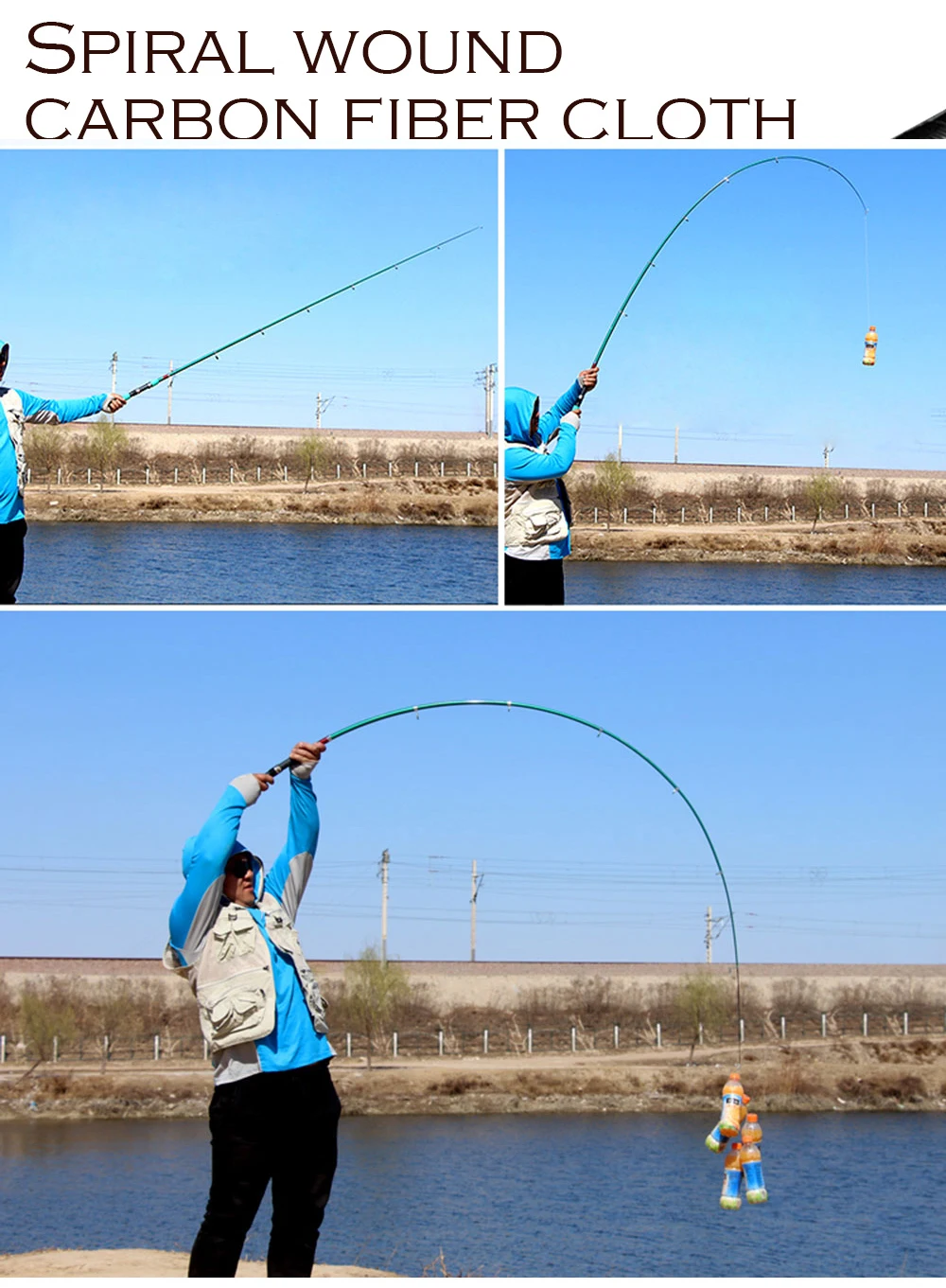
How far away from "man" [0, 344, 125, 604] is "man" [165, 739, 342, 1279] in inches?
108

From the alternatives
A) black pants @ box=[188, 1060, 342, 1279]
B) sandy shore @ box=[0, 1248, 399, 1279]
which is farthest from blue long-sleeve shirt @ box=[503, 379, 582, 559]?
sandy shore @ box=[0, 1248, 399, 1279]

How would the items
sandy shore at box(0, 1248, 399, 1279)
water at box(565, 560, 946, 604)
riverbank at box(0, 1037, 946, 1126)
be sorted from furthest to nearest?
1. riverbank at box(0, 1037, 946, 1126)
2. water at box(565, 560, 946, 604)
3. sandy shore at box(0, 1248, 399, 1279)

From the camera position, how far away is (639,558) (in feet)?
99.6

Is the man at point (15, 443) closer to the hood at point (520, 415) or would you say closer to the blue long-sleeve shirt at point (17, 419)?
the blue long-sleeve shirt at point (17, 419)

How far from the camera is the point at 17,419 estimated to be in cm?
738

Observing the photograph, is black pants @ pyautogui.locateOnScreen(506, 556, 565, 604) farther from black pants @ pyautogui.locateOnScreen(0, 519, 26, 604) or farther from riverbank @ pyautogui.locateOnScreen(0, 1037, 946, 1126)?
riverbank @ pyautogui.locateOnScreen(0, 1037, 946, 1126)

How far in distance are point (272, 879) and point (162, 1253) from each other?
2.58 metres

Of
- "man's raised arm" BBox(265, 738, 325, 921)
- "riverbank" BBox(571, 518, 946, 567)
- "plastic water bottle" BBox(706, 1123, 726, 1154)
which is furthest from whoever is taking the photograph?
"riverbank" BBox(571, 518, 946, 567)

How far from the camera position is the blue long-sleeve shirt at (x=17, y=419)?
7328mm

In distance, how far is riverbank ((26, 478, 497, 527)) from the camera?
36.4 meters

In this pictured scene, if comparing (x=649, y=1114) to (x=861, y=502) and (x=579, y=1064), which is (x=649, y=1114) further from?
(x=861, y=502)

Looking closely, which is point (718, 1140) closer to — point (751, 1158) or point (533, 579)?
point (751, 1158)

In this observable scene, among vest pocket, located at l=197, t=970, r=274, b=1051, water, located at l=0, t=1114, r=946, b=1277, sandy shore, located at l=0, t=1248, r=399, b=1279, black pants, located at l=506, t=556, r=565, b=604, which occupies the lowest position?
water, located at l=0, t=1114, r=946, b=1277

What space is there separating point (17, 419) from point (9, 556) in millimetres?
709
